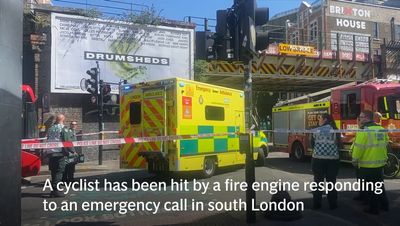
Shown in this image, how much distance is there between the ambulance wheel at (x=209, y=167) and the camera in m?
13.2

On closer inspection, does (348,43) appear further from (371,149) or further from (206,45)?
(206,45)

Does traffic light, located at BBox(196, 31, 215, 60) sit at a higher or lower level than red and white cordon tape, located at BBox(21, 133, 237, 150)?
higher

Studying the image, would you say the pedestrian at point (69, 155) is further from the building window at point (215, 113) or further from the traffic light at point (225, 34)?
the traffic light at point (225, 34)

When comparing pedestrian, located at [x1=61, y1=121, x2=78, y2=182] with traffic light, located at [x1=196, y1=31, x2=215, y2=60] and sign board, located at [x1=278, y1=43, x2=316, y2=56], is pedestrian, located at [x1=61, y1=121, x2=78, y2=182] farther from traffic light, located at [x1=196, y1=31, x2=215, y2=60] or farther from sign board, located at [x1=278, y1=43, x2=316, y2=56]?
sign board, located at [x1=278, y1=43, x2=316, y2=56]

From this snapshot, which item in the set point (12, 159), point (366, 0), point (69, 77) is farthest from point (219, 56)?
point (366, 0)

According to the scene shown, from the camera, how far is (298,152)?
62.1 ft

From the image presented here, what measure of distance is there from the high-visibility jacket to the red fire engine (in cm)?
563

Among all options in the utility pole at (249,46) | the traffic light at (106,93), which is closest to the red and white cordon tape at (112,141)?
the utility pole at (249,46)

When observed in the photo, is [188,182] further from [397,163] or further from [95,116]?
[95,116]

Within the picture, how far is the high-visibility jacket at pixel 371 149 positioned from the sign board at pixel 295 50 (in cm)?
1757

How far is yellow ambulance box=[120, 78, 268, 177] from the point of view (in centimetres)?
1195

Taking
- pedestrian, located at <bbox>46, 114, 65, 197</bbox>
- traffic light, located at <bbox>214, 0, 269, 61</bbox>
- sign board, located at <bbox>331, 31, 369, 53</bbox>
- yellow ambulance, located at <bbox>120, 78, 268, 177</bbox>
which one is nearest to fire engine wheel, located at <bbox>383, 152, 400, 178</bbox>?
yellow ambulance, located at <bbox>120, 78, 268, 177</bbox>

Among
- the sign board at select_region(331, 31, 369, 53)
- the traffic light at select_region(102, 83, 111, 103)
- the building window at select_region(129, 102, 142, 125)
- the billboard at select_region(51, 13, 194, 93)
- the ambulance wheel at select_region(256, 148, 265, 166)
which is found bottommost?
the ambulance wheel at select_region(256, 148, 265, 166)

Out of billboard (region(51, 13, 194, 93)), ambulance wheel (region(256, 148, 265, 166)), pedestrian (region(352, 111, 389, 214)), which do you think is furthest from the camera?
billboard (region(51, 13, 194, 93))
